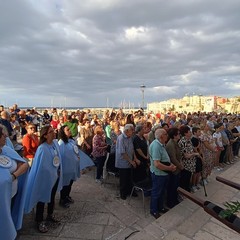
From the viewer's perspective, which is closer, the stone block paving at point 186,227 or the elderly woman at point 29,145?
the stone block paving at point 186,227

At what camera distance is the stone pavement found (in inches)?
150

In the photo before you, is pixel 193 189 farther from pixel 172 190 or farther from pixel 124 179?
pixel 124 179

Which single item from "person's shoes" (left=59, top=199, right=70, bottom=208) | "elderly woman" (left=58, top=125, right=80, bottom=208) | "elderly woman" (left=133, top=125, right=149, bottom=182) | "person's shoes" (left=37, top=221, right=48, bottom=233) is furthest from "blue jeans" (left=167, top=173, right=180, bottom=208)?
"person's shoes" (left=37, top=221, right=48, bottom=233)

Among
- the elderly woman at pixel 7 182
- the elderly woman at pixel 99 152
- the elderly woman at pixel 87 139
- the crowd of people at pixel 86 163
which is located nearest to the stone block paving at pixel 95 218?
the crowd of people at pixel 86 163

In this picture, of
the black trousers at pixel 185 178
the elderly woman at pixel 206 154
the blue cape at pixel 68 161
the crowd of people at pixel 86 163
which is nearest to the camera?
the crowd of people at pixel 86 163

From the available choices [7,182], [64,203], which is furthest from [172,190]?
[7,182]

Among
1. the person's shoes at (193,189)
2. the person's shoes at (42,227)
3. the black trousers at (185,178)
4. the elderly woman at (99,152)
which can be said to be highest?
the elderly woman at (99,152)

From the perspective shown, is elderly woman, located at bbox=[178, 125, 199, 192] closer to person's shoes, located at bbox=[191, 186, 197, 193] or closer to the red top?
person's shoes, located at bbox=[191, 186, 197, 193]

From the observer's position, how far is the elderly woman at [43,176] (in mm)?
3607

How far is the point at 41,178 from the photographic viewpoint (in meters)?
3.66

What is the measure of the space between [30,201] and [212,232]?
288 centimetres

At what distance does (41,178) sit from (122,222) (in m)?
1.65

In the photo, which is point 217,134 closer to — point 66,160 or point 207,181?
point 207,181

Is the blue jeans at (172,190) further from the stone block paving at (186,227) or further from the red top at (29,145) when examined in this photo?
the red top at (29,145)
